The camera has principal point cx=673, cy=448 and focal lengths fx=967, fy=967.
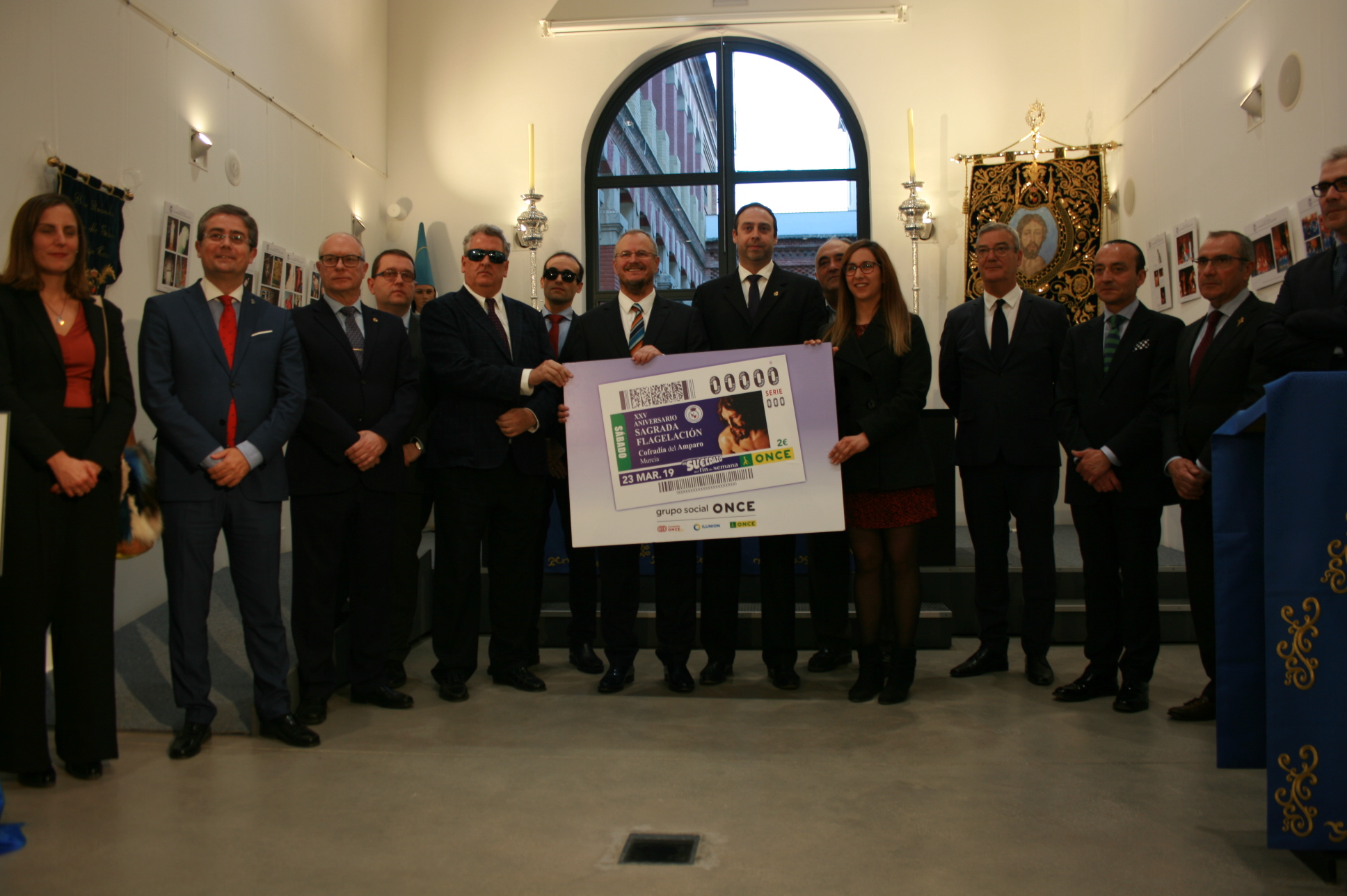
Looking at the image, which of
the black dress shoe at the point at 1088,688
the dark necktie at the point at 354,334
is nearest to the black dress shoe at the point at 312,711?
the dark necktie at the point at 354,334

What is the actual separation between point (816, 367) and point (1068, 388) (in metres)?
0.97

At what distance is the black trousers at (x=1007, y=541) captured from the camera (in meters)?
3.65

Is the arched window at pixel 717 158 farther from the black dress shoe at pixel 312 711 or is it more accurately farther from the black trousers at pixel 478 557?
the black dress shoe at pixel 312 711

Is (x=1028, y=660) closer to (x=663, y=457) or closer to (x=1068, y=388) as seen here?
(x=1068, y=388)

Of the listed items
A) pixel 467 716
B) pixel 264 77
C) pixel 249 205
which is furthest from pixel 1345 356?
pixel 264 77

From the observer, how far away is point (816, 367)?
3395 millimetres

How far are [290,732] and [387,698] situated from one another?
1.49 feet

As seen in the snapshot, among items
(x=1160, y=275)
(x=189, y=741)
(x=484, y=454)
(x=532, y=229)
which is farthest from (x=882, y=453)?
(x=532, y=229)

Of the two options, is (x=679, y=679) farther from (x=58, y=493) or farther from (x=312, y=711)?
(x=58, y=493)

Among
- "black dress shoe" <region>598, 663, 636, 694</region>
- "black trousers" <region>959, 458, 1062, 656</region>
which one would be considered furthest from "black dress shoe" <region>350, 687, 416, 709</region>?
"black trousers" <region>959, 458, 1062, 656</region>

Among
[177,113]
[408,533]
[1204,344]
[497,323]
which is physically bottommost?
[408,533]

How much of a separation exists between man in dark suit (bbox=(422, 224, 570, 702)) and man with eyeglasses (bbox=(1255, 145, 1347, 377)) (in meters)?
2.26

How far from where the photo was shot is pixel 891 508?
3363 mm

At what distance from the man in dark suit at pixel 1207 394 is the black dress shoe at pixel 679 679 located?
1.64 m
